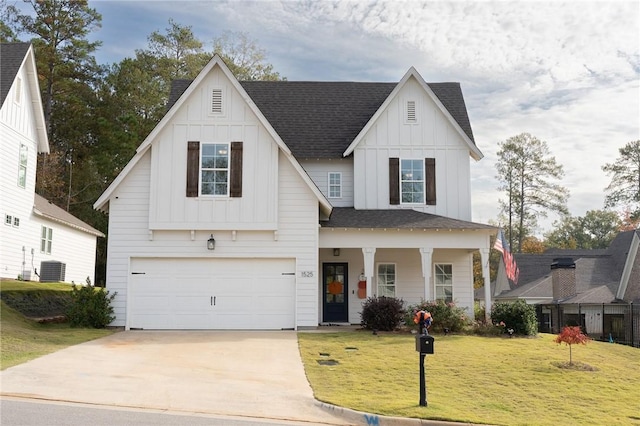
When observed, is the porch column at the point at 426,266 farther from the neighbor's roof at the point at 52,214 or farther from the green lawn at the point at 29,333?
the neighbor's roof at the point at 52,214

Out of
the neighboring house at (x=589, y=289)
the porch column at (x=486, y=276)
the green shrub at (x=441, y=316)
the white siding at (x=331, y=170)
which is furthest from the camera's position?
the neighboring house at (x=589, y=289)

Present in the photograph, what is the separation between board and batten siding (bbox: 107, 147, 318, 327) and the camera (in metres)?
20.2

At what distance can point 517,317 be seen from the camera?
19906 millimetres

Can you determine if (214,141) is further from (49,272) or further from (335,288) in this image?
(49,272)

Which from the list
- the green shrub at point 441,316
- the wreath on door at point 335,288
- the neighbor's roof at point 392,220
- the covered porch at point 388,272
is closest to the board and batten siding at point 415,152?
the neighbor's roof at point 392,220

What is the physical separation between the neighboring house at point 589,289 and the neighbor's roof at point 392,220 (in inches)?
408

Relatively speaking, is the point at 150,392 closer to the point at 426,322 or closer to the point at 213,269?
the point at 426,322

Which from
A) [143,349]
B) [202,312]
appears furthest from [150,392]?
[202,312]

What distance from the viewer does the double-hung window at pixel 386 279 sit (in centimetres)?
2312

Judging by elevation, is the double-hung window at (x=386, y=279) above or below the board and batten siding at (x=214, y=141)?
below

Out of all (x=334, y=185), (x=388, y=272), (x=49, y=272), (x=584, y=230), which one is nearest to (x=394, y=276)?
(x=388, y=272)

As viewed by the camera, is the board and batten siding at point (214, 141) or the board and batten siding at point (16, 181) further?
the board and batten siding at point (16, 181)

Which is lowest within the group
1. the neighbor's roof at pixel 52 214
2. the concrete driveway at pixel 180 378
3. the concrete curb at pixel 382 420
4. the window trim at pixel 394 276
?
the concrete curb at pixel 382 420

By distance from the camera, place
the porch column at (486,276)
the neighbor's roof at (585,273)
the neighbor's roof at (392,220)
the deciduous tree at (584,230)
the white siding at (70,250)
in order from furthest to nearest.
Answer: the deciduous tree at (584,230)
the neighbor's roof at (585,273)
the white siding at (70,250)
the neighbor's roof at (392,220)
the porch column at (486,276)
